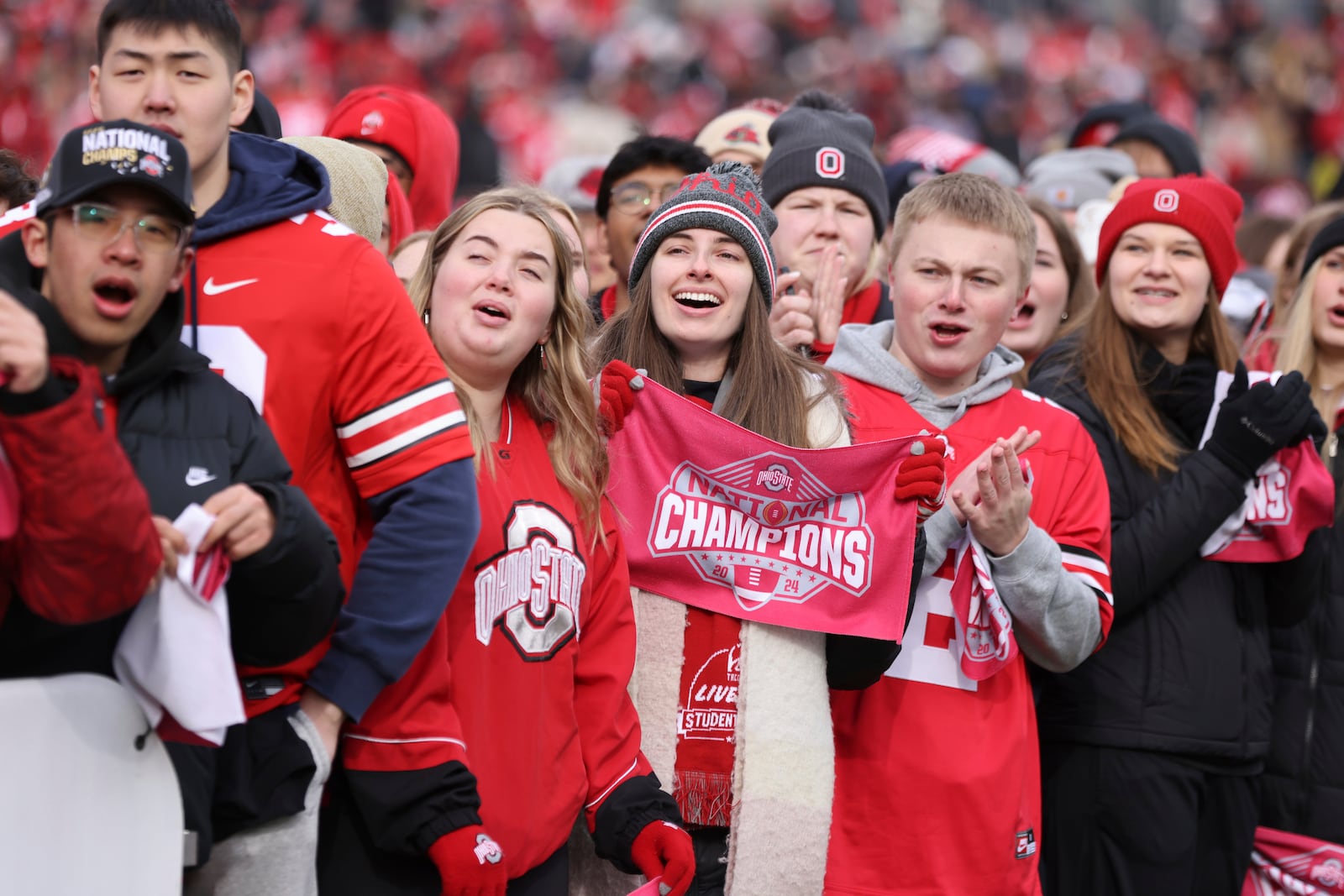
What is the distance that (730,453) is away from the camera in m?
3.27

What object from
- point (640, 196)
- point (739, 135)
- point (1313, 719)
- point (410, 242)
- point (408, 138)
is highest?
point (739, 135)

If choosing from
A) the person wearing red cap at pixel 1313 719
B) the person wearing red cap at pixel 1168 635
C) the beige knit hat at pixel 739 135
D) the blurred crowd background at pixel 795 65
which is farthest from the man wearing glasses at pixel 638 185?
the blurred crowd background at pixel 795 65

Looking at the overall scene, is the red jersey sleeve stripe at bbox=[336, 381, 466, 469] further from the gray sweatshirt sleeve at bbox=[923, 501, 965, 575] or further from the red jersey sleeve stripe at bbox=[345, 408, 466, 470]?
the gray sweatshirt sleeve at bbox=[923, 501, 965, 575]

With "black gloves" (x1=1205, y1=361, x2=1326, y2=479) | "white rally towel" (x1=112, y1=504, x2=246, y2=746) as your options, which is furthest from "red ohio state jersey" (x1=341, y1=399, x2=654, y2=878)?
"black gloves" (x1=1205, y1=361, x2=1326, y2=479)

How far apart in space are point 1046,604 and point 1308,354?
5.63 ft

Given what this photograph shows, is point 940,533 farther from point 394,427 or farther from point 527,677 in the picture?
point 394,427

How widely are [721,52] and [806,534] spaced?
1713 cm

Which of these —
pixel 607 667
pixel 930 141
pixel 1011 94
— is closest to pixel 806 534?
pixel 607 667

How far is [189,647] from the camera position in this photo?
222cm

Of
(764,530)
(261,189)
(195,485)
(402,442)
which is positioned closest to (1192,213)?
(764,530)

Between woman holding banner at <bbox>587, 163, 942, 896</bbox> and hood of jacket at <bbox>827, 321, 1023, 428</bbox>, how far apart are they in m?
0.19

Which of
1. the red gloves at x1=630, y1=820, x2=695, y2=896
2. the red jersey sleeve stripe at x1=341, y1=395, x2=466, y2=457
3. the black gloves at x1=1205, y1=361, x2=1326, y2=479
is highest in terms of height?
the black gloves at x1=1205, y1=361, x2=1326, y2=479

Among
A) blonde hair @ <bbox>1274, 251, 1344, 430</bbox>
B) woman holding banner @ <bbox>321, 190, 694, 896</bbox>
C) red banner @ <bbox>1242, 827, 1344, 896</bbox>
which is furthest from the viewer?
blonde hair @ <bbox>1274, 251, 1344, 430</bbox>

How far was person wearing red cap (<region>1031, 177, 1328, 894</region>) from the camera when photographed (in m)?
3.79
